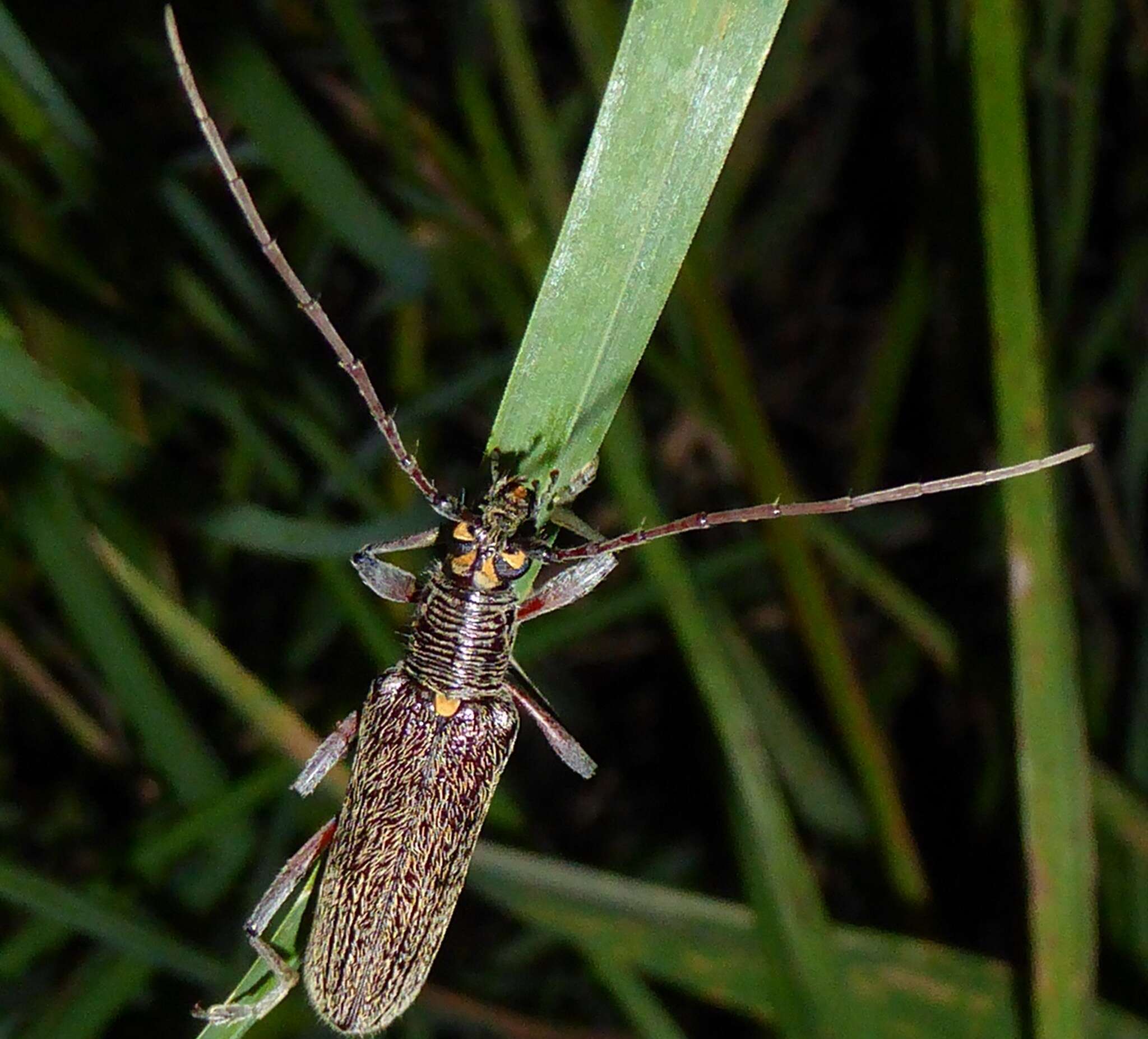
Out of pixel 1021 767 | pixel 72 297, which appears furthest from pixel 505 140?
pixel 1021 767

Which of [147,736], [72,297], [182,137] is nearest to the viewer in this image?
[72,297]

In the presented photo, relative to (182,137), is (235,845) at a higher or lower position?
lower

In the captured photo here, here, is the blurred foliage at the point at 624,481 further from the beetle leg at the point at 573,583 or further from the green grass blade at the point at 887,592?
the beetle leg at the point at 573,583

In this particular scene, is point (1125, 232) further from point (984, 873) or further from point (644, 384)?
point (984, 873)

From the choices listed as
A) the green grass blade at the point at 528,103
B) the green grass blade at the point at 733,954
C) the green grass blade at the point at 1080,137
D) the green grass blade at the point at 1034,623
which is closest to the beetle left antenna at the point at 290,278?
the green grass blade at the point at 733,954

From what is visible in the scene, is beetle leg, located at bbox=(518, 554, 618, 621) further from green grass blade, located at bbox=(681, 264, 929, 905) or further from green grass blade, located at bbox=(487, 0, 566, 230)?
green grass blade, located at bbox=(487, 0, 566, 230)

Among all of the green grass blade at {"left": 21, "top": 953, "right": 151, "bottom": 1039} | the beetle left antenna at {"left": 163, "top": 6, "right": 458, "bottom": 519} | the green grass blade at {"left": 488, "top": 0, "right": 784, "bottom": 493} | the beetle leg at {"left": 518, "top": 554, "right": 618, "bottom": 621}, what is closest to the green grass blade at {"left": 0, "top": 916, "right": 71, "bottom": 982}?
the green grass blade at {"left": 21, "top": 953, "right": 151, "bottom": 1039}

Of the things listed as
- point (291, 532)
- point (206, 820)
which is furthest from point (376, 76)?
point (206, 820)
